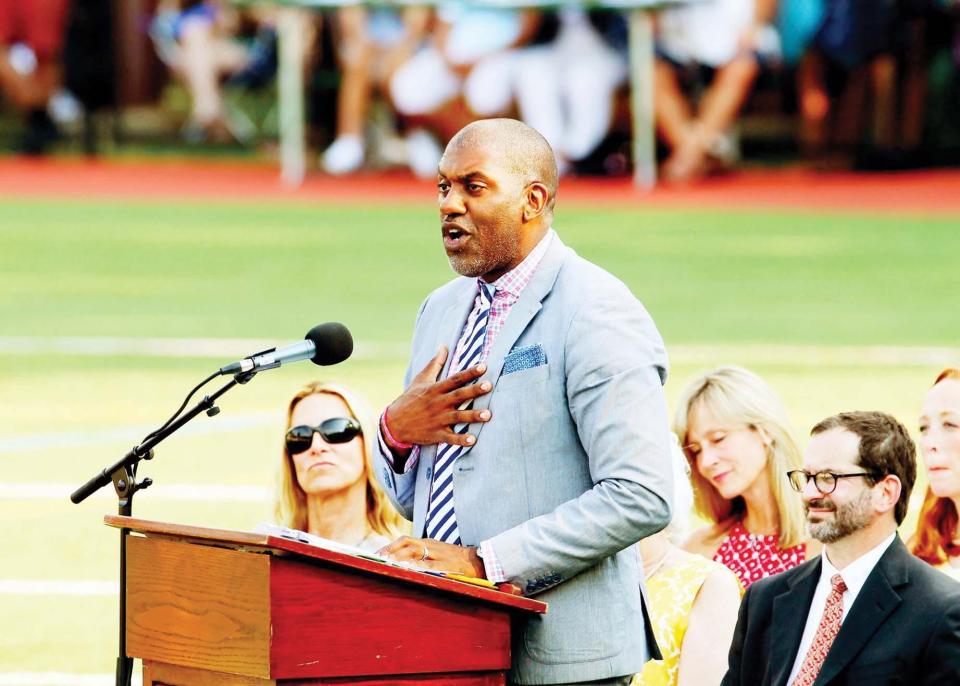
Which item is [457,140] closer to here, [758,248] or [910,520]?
[910,520]

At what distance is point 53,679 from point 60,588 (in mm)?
1420

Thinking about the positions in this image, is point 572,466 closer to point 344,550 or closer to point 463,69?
point 344,550

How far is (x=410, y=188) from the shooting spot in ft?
83.4

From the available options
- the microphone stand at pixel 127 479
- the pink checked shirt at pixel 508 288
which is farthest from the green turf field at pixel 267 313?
the pink checked shirt at pixel 508 288

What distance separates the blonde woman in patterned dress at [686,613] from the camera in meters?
6.43

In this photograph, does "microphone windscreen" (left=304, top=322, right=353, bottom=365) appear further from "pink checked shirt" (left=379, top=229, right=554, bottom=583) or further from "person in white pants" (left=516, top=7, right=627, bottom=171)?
"person in white pants" (left=516, top=7, right=627, bottom=171)

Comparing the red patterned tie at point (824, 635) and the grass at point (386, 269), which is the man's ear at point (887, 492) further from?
the grass at point (386, 269)

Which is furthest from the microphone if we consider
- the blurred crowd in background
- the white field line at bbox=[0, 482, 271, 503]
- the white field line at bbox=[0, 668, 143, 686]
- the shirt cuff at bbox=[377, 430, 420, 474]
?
the blurred crowd in background

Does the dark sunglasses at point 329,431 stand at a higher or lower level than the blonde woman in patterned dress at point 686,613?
higher

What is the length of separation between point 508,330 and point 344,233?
1690 cm

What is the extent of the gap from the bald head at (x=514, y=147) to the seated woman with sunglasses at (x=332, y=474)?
2.13 m

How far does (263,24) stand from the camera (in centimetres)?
2731

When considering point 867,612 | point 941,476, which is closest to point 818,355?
point 941,476

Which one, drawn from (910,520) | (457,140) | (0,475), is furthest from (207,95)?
(457,140)
